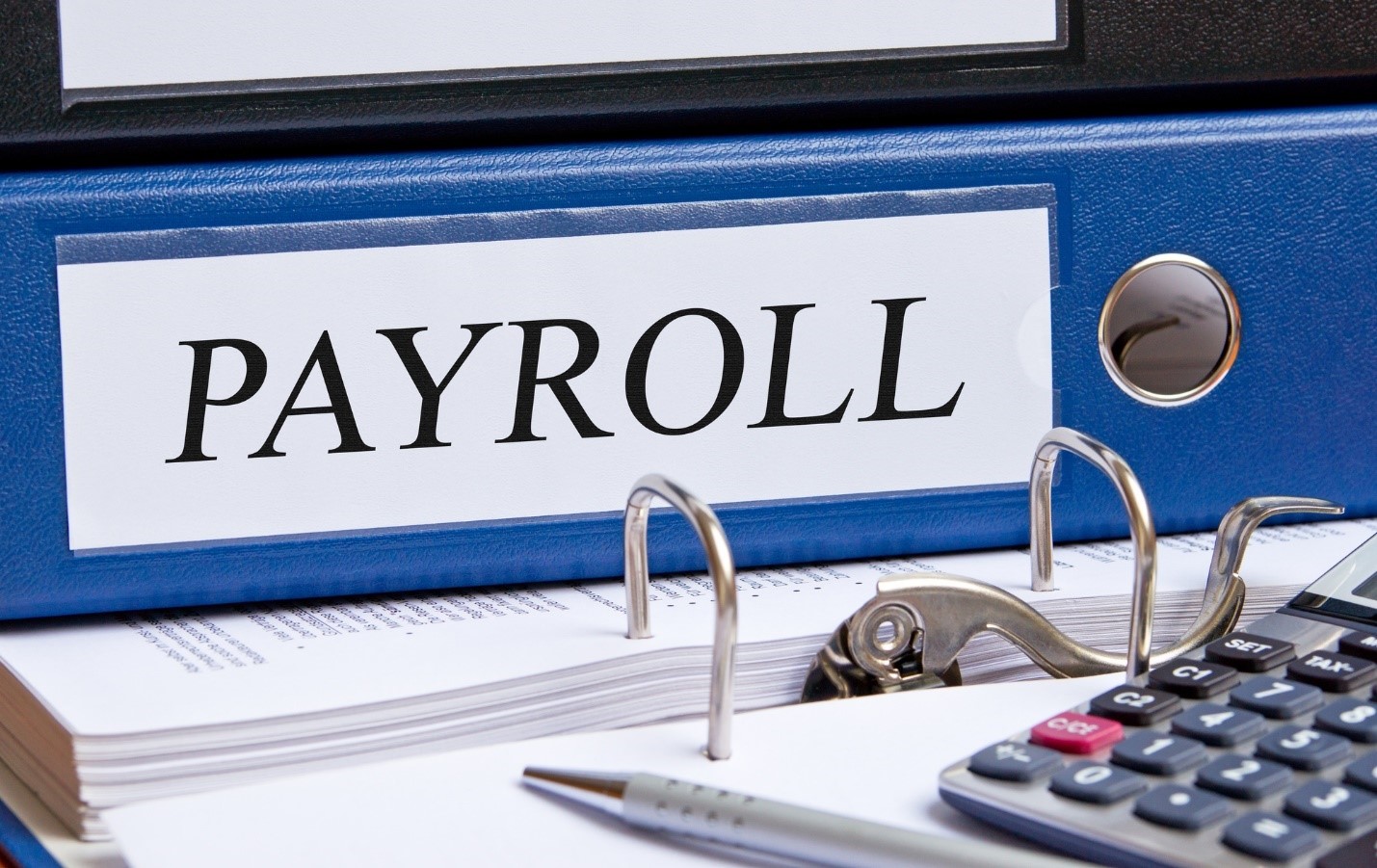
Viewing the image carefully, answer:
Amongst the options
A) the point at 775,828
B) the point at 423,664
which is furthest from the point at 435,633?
the point at 775,828

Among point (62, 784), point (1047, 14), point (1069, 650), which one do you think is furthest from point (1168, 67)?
point (62, 784)

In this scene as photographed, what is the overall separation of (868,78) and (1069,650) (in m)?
0.16

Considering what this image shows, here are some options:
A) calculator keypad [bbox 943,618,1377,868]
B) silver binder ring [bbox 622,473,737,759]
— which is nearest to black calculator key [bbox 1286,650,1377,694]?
calculator keypad [bbox 943,618,1377,868]

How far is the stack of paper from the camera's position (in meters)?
0.31

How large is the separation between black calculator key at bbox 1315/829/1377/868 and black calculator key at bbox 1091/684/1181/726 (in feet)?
0.18

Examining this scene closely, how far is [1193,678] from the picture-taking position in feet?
1.01

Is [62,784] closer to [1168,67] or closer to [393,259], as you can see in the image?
[393,259]

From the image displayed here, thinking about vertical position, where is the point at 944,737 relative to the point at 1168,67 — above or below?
below

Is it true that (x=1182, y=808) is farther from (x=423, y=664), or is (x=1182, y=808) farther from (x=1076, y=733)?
(x=423, y=664)

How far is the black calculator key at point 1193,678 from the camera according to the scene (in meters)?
0.30

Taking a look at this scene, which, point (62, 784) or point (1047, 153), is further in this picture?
point (1047, 153)

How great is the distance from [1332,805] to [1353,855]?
1cm

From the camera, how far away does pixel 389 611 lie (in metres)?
0.39

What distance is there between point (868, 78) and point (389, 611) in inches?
7.5
